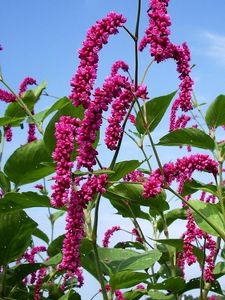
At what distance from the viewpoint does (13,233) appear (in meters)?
3.34

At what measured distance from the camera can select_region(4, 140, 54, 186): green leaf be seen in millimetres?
3219

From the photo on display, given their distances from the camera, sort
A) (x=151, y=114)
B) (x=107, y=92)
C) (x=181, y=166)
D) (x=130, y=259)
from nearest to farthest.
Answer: (x=107, y=92)
(x=181, y=166)
(x=130, y=259)
(x=151, y=114)

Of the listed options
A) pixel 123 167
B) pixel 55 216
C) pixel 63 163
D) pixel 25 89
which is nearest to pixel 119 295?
pixel 123 167

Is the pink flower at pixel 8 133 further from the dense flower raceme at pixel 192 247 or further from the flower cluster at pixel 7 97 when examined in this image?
the dense flower raceme at pixel 192 247

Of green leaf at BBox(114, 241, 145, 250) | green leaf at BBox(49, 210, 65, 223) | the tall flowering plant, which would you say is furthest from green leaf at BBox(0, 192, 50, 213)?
green leaf at BBox(49, 210, 65, 223)

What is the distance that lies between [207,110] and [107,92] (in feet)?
5.08

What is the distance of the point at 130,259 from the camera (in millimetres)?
2971

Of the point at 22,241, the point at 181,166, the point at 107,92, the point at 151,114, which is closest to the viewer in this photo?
the point at 107,92

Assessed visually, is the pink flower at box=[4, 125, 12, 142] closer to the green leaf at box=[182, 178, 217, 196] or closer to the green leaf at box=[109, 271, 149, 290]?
the green leaf at box=[182, 178, 217, 196]

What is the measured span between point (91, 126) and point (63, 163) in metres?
0.23

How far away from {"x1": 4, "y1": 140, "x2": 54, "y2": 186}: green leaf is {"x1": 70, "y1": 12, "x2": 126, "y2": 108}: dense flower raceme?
1113mm

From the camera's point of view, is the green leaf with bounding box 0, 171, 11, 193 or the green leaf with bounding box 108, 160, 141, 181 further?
the green leaf with bounding box 0, 171, 11, 193

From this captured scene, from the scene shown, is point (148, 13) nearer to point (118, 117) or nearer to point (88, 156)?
point (118, 117)

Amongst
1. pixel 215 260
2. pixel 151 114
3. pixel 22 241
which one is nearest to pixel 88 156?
pixel 151 114
